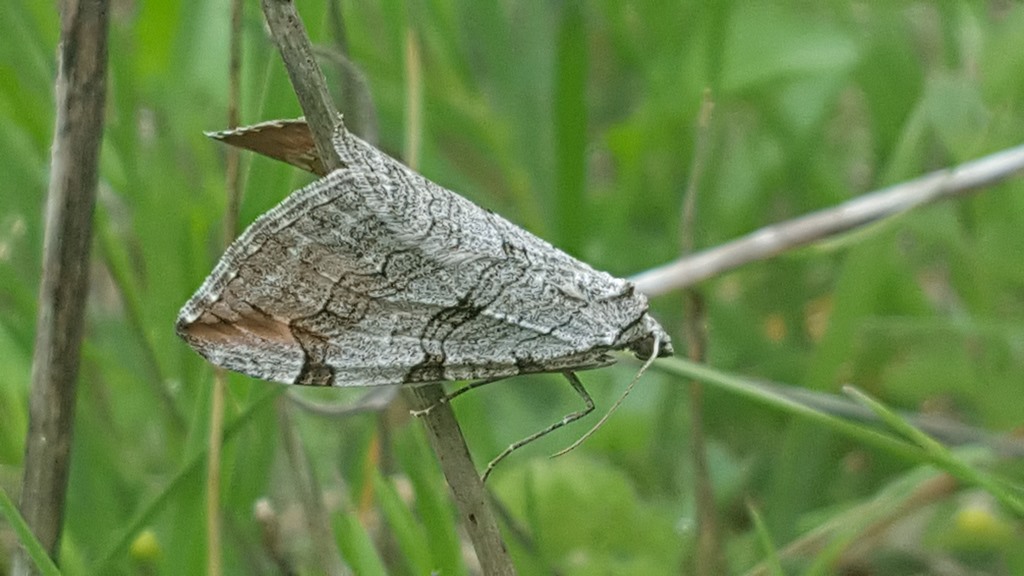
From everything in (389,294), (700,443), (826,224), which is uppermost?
(389,294)

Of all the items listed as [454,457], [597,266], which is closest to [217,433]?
[454,457]

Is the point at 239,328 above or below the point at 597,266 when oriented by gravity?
above

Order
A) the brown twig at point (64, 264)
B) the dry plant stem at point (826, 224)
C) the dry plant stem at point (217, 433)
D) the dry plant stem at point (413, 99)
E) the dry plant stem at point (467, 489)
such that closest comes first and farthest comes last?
the dry plant stem at point (467, 489), the brown twig at point (64, 264), the dry plant stem at point (217, 433), the dry plant stem at point (413, 99), the dry plant stem at point (826, 224)

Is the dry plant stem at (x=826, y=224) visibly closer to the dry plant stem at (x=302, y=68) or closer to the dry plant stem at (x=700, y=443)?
the dry plant stem at (x=700, y=443)

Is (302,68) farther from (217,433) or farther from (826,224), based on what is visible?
(826,224)

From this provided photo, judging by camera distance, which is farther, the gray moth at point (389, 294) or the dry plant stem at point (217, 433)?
the dry plant stem at point (217, 433)

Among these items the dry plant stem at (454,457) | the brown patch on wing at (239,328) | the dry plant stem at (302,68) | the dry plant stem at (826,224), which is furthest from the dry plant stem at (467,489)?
the dry plant stem at (826,224)

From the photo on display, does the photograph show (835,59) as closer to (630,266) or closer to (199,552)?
(630,266)
